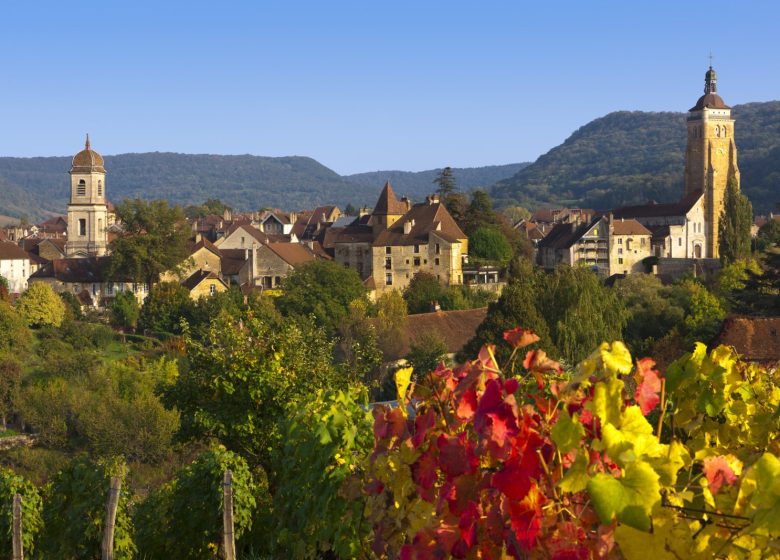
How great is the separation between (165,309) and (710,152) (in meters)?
47.7

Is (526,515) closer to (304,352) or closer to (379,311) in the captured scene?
(304,352)

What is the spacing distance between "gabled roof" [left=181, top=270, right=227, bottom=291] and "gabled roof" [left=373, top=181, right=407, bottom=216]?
12.2m

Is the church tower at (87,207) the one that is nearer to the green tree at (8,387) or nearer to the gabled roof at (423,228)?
the gabled roof at (423,228)

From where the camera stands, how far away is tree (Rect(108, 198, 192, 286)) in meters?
64.4

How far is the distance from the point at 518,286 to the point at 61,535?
26.2m

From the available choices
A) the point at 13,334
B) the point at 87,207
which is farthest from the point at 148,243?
the point at 13,334

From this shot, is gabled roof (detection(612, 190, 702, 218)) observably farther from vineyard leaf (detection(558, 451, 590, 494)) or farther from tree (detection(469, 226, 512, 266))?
vineyard leaf (detection(558, 451, 590, 494))

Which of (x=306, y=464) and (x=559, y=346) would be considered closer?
(x=306, y=464)

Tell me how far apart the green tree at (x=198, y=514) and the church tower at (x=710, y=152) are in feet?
247

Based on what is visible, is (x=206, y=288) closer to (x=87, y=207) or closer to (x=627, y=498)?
(x=87, y=207)

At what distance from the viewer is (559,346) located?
109 feet

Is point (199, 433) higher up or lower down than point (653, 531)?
lower down

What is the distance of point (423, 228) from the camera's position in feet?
227

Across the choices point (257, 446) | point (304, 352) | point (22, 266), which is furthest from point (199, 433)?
point (22, 266)
